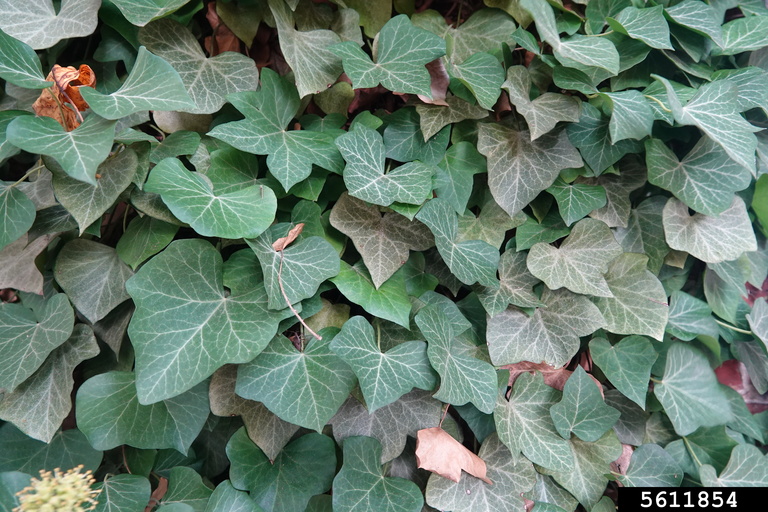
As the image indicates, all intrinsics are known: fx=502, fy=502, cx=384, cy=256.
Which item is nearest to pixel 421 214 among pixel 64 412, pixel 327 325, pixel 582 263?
pixel 327 325

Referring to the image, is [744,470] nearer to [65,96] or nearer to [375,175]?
[375,175]

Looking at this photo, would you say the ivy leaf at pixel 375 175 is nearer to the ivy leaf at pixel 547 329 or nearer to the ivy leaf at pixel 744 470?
the ivy leaf at pixel 547 329

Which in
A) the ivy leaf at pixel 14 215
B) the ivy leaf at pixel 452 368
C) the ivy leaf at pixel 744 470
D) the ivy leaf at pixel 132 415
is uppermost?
the ivy leaf at pixel 14 215

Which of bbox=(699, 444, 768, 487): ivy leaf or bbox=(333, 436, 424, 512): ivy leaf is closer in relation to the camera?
bbox=(333, 436, 424, 512): ivy leaf

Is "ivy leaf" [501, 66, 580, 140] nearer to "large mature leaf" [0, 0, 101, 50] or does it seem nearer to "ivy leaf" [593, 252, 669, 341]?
"ivy leaf" [593, 252, 669, 341]

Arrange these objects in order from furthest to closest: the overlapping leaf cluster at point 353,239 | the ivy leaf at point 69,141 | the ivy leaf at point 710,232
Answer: the ivy leaf at point 710,232 < the overlapping leaf cluster at point 353,239 < the ivy leaf at point 69,141

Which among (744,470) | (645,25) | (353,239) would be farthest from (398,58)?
(744,470)

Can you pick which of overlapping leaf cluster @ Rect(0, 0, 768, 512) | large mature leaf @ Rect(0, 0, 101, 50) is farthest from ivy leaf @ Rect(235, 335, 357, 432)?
large mature leaf @ Rect(0, 0, 101, 50)

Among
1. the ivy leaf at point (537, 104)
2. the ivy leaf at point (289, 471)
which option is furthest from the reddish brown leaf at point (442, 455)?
the ivy leaf at point (537, 104)
